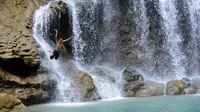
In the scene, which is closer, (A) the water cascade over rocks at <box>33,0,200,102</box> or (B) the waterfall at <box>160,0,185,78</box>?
(A) the water cascade over rocks at <box>33,0,200,102</box>

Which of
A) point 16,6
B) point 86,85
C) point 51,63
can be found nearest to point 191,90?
point 86,85

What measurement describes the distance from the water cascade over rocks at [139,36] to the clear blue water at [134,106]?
5.75 meters

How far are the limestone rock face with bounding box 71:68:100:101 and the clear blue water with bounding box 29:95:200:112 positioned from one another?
A: 35.3 inches

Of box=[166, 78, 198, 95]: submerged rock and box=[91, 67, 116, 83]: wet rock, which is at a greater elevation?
box=[91, 67, 116, 83]: wet rock

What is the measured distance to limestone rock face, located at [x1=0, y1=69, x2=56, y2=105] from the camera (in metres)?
18.5

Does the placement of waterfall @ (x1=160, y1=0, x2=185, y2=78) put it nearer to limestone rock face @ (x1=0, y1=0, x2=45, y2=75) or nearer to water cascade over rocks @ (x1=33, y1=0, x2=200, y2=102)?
water cascade over rocks @ (x1=33, y1=0, x2=200, y2=102)

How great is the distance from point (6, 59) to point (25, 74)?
1.45 m

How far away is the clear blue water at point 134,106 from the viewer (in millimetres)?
16656

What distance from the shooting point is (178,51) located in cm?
2719

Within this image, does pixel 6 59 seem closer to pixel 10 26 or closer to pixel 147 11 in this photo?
pixel 10 26

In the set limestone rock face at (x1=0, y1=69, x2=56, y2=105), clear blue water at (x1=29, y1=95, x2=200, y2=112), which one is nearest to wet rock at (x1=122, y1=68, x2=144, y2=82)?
clear blue water at (x1=29, y1=95, x2=200, y2=112)

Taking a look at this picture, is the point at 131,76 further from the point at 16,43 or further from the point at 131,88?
the point at 16,43

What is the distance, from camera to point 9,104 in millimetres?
16219

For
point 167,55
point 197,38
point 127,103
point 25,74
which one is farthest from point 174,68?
point 25,74
